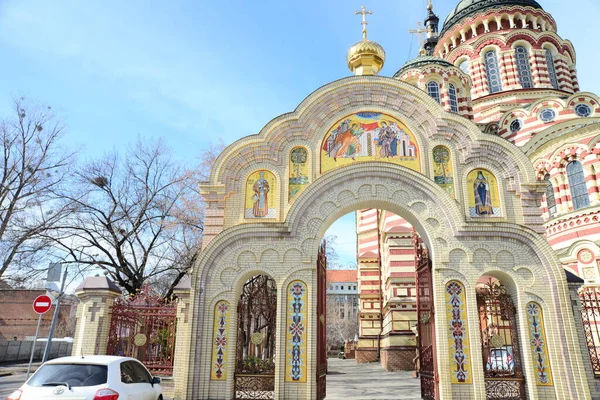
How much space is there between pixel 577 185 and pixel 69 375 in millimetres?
22279

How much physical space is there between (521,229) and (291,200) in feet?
20.4

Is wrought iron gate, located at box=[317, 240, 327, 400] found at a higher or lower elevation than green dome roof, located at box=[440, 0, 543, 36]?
lower

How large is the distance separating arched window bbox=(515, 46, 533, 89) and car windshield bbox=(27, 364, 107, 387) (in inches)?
1222

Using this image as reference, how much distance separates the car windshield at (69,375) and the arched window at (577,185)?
21.4 meters

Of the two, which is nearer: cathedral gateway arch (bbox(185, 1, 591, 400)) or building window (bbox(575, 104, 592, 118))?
cathedral gateway arch (bbox(185, 1, 591, 400))

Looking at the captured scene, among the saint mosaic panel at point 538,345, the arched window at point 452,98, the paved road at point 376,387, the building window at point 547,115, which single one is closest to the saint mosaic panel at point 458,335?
the saint mosaic panel at point 538,345

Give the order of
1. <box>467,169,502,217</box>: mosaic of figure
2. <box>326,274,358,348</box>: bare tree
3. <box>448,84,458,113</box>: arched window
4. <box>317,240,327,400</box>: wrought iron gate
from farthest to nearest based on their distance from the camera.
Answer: <box>326,274,358,348</box>: bare tree, <box>448,84,458,113</box>: arched window, <box>467,169,502,217</box>: mosaic of figure, <box>317,240,327,400</box>: wrought iron gate

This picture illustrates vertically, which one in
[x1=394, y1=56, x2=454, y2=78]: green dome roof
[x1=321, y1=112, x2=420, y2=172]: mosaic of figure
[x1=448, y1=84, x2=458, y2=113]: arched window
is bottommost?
[x1=321, y1=112, x2=420, y2=172]: mosaic of figure

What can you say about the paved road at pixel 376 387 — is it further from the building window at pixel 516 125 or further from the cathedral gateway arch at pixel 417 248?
the building window at pixel 516 125

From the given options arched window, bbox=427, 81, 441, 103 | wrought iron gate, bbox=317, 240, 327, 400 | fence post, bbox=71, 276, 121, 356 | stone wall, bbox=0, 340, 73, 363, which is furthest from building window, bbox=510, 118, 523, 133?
stone wall, bbox=0, 340, 73, 363

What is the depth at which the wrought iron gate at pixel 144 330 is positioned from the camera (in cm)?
1170

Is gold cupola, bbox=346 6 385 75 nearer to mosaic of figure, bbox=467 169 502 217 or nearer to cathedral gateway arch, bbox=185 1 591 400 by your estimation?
cathedral gateway arch, bbox=185 1 591 400

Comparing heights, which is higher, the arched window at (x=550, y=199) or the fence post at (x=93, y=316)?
the arched window at (x=550, y=199)

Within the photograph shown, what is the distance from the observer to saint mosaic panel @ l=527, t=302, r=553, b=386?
10.5 metres
